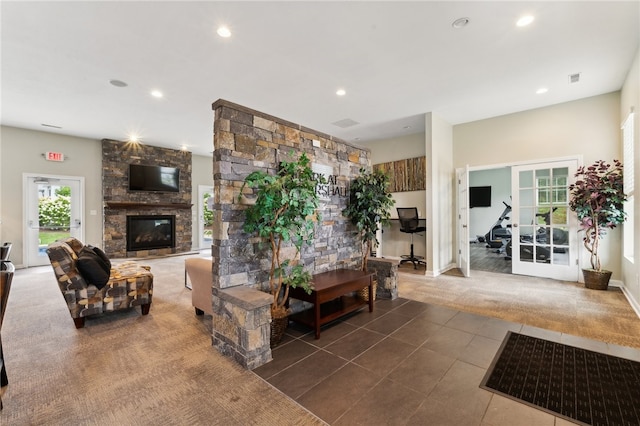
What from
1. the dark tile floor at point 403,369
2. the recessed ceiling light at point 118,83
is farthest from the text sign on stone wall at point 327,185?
the recessed ceiling light at point 118,83

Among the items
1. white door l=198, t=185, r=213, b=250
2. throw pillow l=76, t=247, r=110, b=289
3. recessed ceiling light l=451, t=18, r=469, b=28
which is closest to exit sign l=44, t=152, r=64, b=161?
white door l=198, t=185, r=213, b=250

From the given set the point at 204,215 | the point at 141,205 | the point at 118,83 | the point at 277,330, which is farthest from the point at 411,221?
the point at 141,205

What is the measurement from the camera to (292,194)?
2.44 meters

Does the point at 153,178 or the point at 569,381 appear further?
the point at 153,178

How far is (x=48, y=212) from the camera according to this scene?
246 inches

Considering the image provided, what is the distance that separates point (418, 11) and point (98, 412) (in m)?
3.84

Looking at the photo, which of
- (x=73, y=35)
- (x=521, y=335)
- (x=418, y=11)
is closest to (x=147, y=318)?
(x=73, y=35)

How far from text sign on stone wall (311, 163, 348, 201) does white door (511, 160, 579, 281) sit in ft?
12.1

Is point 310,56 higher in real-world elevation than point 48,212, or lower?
higher

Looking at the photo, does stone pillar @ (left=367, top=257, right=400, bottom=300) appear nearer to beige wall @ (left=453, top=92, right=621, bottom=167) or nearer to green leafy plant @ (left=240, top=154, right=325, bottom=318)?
green leafy plant @ (left=240, top=154, right=325, bottom=318)

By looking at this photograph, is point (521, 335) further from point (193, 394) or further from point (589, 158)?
point (589, 158)

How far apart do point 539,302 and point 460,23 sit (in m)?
3.45

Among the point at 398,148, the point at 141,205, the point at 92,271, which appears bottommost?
the point at 92,271

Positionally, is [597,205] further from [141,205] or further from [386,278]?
[141,205]
